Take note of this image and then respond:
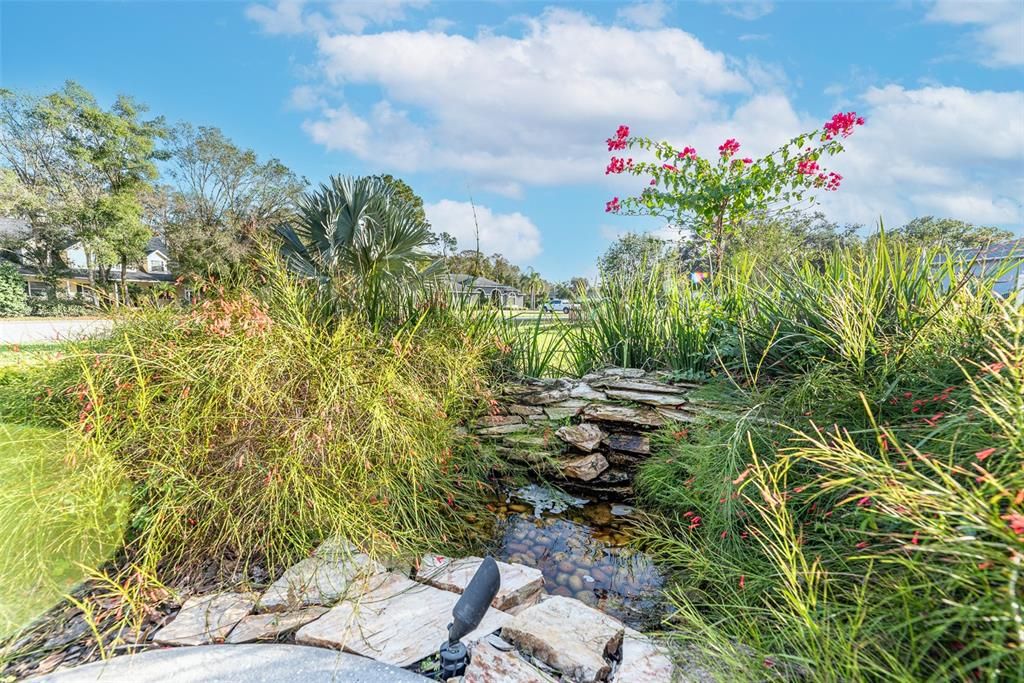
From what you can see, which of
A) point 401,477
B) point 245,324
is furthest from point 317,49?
point 401,477

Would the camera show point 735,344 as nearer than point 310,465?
No

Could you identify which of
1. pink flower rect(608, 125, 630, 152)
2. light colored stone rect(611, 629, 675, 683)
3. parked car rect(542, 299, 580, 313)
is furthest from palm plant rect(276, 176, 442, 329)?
light colored stone rect(611, 629, 675, 683)

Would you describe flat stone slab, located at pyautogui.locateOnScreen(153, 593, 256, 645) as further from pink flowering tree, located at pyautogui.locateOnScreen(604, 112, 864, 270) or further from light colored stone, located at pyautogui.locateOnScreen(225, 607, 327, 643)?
pink flowering tree, located at pyautogui.locateOnScreen(604, 112, 864, 270)

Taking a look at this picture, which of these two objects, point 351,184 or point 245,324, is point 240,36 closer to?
point 351,184

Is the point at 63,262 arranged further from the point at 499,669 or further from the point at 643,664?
the point at 643,664

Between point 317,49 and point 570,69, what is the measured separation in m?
3.38

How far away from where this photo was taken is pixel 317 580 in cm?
181

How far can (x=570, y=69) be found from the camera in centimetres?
572

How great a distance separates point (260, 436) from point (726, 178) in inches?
187

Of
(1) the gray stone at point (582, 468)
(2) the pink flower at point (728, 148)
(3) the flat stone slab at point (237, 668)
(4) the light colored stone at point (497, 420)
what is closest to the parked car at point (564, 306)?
(4) the light colored stone at point (497, 420)

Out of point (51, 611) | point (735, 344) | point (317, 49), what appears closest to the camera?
point (51, 611)

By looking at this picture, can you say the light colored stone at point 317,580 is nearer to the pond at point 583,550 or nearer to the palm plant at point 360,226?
the pond at point 583,550

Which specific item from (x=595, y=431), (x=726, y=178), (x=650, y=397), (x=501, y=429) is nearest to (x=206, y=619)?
(x=501, y=429)

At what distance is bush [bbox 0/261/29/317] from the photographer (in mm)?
19641
